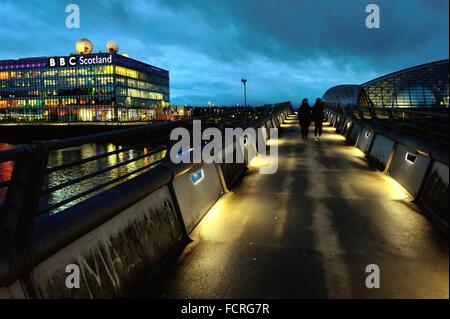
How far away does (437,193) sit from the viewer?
21.4 ft

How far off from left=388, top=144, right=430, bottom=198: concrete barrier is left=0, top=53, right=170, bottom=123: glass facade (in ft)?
344

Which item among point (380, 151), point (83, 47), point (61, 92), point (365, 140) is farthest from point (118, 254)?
point (83, 47)

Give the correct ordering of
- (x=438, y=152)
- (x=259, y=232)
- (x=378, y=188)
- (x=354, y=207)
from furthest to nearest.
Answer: (x=378, y=188), (x=354, y=207), (x=438, y=152), (x=259, y=232)

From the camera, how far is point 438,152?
6742 mm

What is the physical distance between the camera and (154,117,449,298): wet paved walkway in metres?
4.09

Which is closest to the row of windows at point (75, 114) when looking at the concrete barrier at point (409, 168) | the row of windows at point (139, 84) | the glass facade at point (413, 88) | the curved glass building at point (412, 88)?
the row of windows at point (139, 84)

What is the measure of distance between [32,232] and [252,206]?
497 cm

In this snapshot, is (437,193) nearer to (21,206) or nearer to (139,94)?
(21,206)

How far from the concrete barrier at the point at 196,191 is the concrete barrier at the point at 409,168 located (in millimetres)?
4209

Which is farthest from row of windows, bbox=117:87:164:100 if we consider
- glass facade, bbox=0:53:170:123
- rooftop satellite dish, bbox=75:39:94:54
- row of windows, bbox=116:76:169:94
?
rooftop satellite dish, bbox=75:39:94:54
